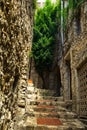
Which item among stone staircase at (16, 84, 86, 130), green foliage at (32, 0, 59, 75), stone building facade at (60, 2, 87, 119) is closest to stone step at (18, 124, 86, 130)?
stone staircase at (16, 84, 86, 130)

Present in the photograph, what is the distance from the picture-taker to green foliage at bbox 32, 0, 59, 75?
12.7 m

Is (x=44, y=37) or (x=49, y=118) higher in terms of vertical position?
(x=44, y=37)

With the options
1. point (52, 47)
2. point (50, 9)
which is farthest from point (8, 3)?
point (50, 9)

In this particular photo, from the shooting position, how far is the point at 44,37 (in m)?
12.9

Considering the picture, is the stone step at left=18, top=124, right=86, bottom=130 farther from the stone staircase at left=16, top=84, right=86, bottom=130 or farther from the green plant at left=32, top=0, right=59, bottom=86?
the green plant at left=32, top=0, right=59, bottom=86

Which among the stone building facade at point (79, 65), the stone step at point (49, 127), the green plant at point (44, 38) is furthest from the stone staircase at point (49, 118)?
the green plant at point (44, 38)

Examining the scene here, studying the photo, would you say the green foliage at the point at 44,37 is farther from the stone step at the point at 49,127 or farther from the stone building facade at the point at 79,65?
the stone step at the point at 49,127

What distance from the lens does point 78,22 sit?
8.52 meters

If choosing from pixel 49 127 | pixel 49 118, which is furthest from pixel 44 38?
pixel 49 127

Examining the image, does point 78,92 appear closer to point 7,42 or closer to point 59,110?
point 59,110

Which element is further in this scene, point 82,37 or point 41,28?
point 41,28

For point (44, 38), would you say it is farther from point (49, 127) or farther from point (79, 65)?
point (49, 127)

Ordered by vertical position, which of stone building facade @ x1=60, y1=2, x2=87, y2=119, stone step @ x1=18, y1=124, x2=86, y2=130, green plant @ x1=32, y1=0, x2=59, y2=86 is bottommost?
stone step @ x1=18, y1=124, x2=86, y2=130

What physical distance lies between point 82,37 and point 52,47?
632 centimetres
